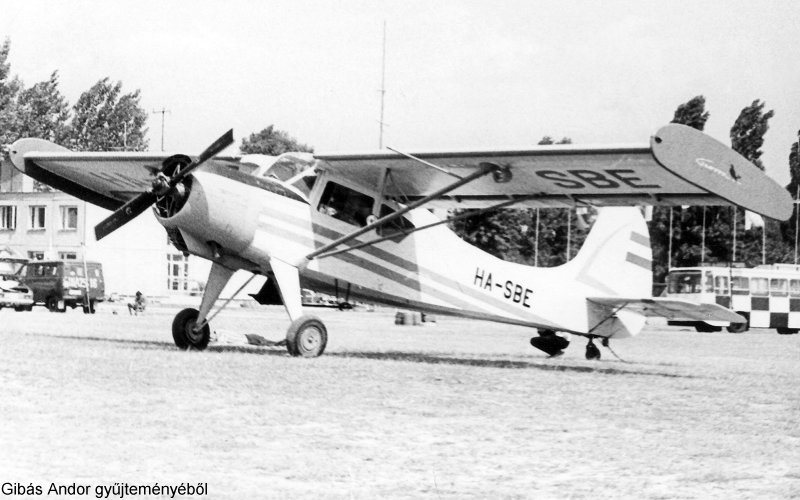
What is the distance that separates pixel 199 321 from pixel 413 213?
11.7 ft

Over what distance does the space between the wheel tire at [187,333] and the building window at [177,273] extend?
5060 centimetres

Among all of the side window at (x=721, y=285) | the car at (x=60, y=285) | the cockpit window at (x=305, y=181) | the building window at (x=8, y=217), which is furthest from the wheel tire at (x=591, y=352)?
the building window at (x=8, y=217)

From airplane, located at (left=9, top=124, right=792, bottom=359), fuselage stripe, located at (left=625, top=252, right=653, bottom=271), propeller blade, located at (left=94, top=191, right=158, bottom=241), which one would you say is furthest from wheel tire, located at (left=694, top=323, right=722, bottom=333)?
propeller blade, located at (left=94, top=191, right=158, bottom=241)

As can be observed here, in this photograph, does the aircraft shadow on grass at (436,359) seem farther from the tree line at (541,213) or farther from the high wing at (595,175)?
the tree line at (541,213)

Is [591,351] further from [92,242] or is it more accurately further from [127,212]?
[92,242]

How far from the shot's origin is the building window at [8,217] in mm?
66562

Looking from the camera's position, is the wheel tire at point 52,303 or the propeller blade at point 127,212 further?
the wheel tire at point 52,303


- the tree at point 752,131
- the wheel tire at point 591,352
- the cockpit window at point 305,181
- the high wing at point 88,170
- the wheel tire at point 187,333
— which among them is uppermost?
the tree at point 752,131

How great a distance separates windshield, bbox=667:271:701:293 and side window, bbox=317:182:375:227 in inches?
1271

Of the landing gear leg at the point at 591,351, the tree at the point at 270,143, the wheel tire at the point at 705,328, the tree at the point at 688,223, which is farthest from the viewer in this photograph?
the tree at the point at 270,143

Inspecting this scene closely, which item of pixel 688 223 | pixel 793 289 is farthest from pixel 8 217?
pixel 793 289

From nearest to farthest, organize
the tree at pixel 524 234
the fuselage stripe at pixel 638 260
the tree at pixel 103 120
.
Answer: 1. the fuselage stripe at pixel 638 260
2. the tree at pixel 524 234
3. the tree at pixel 103 120

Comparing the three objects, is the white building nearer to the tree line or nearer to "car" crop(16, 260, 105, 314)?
the tree line

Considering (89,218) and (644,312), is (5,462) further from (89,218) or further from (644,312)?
(89,218)
